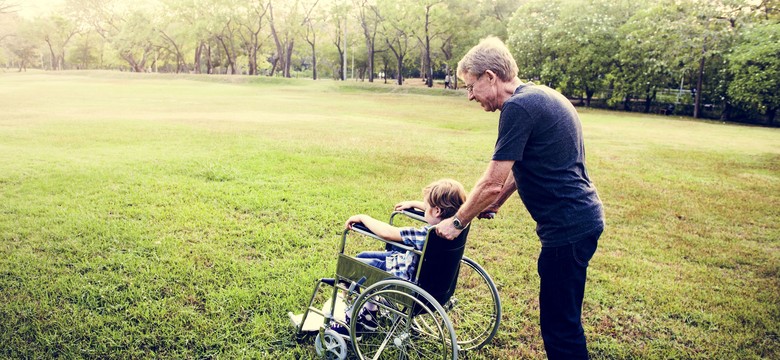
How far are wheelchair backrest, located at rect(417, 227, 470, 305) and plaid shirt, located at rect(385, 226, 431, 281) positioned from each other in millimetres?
92

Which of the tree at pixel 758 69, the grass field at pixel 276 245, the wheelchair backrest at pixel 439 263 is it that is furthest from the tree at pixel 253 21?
the wheelchair backrest at pixel 439 263

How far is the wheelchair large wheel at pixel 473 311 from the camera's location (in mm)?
3203

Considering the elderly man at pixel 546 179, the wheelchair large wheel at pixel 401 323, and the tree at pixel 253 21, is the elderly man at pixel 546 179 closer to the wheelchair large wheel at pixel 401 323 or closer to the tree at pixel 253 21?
the wheelchair large wheel at pixel 401 323

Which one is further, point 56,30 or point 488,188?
point 56,30

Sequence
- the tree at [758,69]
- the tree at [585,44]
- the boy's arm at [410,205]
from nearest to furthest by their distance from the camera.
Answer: the boy's arm at [410,205]
the tree at [758,69]
the tree at [585,44]

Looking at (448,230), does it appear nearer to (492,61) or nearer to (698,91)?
(492,61)

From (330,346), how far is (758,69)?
30015 millimetres

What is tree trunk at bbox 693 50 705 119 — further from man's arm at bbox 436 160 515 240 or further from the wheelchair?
man's arm at bbox 436 160 515 240

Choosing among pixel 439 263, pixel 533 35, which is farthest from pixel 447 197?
pixel 533 35

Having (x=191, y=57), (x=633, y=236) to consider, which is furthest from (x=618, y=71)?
(x=191, y=57)

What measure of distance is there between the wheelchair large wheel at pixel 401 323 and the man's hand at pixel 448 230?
0.33 meters

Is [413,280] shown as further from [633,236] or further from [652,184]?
[652,184]

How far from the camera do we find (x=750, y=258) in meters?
5.41

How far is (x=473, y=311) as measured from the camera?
150 inches
